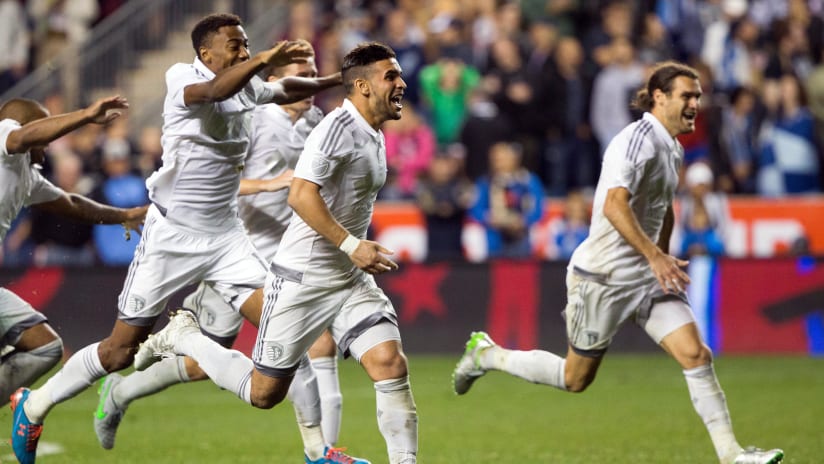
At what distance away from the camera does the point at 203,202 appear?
9070 mm

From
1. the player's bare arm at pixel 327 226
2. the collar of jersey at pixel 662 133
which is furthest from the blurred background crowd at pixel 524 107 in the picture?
the player's bare arm at pixel 327 226

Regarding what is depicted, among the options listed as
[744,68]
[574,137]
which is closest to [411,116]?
[574,137]

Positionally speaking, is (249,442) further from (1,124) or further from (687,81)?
(687,81)

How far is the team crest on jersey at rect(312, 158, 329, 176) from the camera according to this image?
7.82 m

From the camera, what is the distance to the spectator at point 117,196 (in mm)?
16562

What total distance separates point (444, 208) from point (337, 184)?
921 centimetres

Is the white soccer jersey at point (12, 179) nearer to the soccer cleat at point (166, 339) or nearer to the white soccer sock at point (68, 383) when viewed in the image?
the white soccer sock at point (68, 383)

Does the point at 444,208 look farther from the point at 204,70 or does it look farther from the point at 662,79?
the point at 204,70

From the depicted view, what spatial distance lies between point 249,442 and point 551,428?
2.39 m

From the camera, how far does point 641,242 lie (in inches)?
A: 343

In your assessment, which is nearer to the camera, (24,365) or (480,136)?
(24,365)

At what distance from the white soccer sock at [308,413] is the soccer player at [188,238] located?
0.54 metres

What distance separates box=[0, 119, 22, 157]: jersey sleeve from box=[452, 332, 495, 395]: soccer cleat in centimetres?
360

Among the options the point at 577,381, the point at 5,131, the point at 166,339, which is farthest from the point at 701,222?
the point at 5,131
